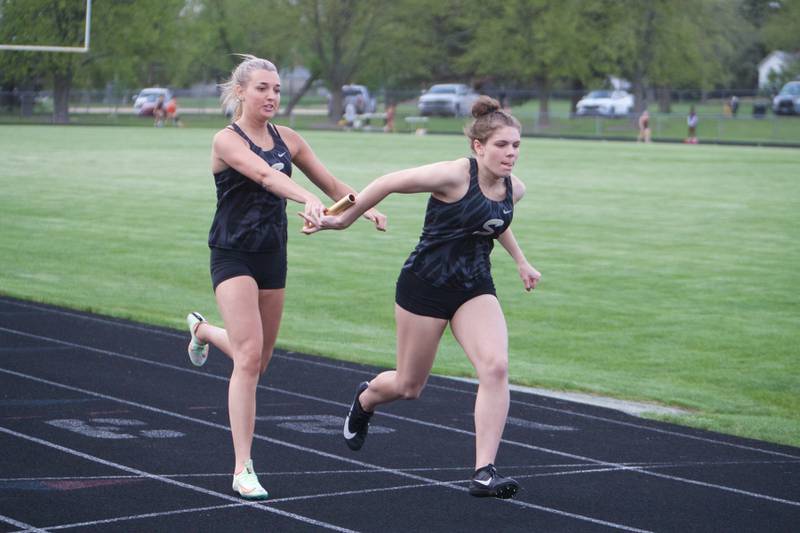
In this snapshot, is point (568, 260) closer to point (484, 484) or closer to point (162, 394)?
point (162, 394)

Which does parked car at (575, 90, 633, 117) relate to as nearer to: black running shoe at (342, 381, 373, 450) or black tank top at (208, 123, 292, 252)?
black running shoe at (342, 381, 373, 450)

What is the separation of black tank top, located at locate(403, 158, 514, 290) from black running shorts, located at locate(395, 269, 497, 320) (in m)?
0.03

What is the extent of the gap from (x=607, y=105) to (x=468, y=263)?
6256 cm

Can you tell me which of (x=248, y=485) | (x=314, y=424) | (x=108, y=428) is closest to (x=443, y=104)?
(x=314, y=424)

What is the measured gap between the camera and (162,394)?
9.16 meters

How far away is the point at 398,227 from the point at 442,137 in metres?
34.1

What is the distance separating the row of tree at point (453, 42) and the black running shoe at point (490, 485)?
53169 millimetres

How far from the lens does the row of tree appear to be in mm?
67062

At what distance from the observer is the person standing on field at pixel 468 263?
6.28 m

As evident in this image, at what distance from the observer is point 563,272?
17.2m

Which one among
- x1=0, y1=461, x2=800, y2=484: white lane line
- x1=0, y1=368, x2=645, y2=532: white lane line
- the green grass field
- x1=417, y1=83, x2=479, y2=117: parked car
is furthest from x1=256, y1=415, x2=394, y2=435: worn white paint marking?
x1=417, y1=83, x2=479, y2=117: parked car

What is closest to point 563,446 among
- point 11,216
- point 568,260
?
point 568,260

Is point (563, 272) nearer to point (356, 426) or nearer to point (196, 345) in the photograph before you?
point (196, 345)

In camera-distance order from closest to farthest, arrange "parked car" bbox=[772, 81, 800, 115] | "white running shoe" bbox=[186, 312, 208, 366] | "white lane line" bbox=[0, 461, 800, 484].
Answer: "white lane line" bbox=[0, 461, 800, 484], "white running shoe" bbox=[186, 312, 208, 366], "parked car" bbox=[772, 81, 800, 115]
